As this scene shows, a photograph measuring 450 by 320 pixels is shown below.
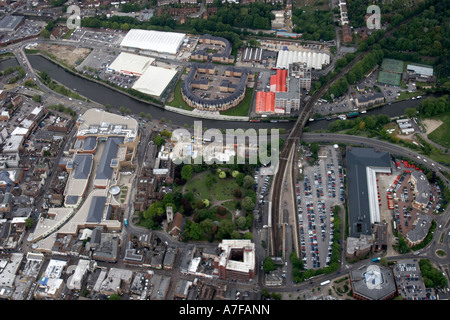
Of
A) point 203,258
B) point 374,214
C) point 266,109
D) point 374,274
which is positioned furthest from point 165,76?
point 374,274

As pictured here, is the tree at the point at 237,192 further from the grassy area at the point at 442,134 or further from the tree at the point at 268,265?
the grassy area at the point at 442,134

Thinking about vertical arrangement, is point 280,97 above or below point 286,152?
above

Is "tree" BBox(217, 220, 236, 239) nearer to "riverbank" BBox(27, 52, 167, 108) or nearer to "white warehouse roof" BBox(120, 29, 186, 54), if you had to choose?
"riverbank" BBox(27, 52, 167, 108)

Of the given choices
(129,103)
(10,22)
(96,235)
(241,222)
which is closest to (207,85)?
(129,103)

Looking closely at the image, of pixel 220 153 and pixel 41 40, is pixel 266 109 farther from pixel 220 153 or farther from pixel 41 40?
pixel 41 40

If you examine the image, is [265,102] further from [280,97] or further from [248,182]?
[248,182]

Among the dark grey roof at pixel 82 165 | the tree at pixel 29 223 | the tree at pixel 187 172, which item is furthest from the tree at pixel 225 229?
the tree at pixel 29 223
